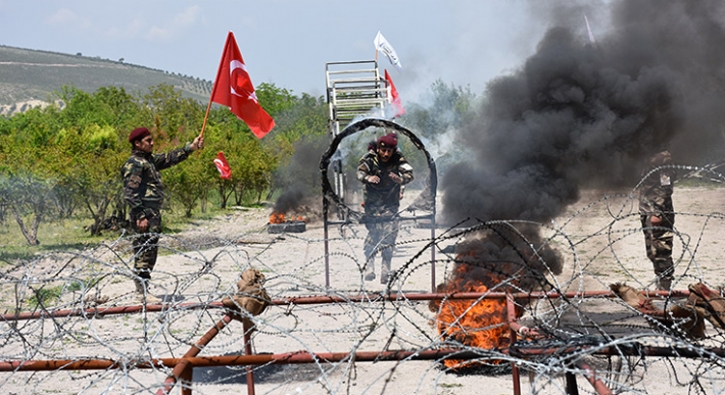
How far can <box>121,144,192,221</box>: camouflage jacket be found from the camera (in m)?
8.13

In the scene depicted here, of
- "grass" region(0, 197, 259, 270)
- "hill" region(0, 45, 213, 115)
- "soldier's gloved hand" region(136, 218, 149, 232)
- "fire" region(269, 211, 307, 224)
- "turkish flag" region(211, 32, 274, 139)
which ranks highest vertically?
"hill" region(0, 45, 213, 115)

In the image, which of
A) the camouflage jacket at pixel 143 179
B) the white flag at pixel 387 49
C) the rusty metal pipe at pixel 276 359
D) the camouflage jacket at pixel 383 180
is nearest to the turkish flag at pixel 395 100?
the white flag at pixel 387 49

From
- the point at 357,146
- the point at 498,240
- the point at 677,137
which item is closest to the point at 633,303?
the point at 498,240

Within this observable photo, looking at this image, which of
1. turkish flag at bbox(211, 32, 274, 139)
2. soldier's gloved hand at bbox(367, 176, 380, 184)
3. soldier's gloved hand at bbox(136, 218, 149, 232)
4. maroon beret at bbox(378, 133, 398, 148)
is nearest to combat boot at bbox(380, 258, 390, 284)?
soldier's gloved hand at bbox(367, 176, 380, 184)

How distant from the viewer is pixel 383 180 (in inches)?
369

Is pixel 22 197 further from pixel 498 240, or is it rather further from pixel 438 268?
pixel 498 240

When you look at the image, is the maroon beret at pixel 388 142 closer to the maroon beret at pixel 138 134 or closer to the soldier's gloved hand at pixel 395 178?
the soldier's gloved hand at pixel 395 178

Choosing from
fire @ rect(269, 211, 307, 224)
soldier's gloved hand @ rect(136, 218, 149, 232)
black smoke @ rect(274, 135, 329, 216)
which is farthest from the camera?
black smoke @ rect(274, 135, 329, 216)

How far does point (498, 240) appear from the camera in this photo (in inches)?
300

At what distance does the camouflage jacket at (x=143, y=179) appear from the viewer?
26.7 ft

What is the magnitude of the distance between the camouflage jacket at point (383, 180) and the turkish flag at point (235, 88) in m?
1.44

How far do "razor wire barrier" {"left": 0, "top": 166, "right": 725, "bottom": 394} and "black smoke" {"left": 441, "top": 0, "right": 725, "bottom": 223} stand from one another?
2.11 ft

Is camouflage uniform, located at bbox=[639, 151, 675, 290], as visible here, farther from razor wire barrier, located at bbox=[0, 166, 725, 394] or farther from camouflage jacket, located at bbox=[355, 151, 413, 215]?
camouflage jacket, located at bbox=[355, 151, 413, 215]

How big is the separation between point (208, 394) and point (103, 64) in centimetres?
12863
